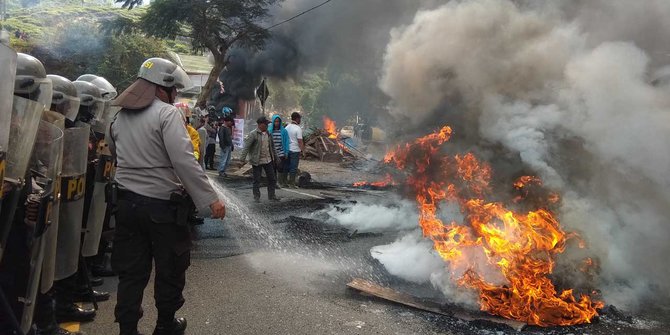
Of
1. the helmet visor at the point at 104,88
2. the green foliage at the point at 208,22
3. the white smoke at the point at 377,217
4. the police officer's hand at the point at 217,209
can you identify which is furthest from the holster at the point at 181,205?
the green foliage at the point at 208,22

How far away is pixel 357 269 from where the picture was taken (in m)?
5.11

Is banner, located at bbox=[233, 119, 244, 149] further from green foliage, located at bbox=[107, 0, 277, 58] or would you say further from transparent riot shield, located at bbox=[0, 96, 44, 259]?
transparent riot shield, located at bbox=[0, 96, 44, 259]

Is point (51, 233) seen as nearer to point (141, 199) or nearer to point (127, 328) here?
point (141, 199)

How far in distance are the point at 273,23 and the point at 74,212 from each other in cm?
1540

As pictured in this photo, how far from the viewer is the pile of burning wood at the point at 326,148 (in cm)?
1855

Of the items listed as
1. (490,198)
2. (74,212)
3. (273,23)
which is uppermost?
(273,23)

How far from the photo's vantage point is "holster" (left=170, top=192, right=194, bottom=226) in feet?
9.65

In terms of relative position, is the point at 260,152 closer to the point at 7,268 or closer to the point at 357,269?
the point at 357,269

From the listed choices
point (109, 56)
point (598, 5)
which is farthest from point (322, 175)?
point (109, 56)

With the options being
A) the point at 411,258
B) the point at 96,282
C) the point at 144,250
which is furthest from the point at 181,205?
the point at 411,258

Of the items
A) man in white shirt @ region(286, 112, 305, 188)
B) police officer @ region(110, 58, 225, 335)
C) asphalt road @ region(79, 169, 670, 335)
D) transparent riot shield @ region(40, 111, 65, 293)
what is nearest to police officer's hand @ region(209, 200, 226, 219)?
police officer @ region(110, 58, 225, 335)

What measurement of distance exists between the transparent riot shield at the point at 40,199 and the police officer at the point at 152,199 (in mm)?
431

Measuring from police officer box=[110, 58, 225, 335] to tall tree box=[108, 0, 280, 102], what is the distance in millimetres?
15037

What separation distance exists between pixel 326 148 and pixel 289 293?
1434 cm
